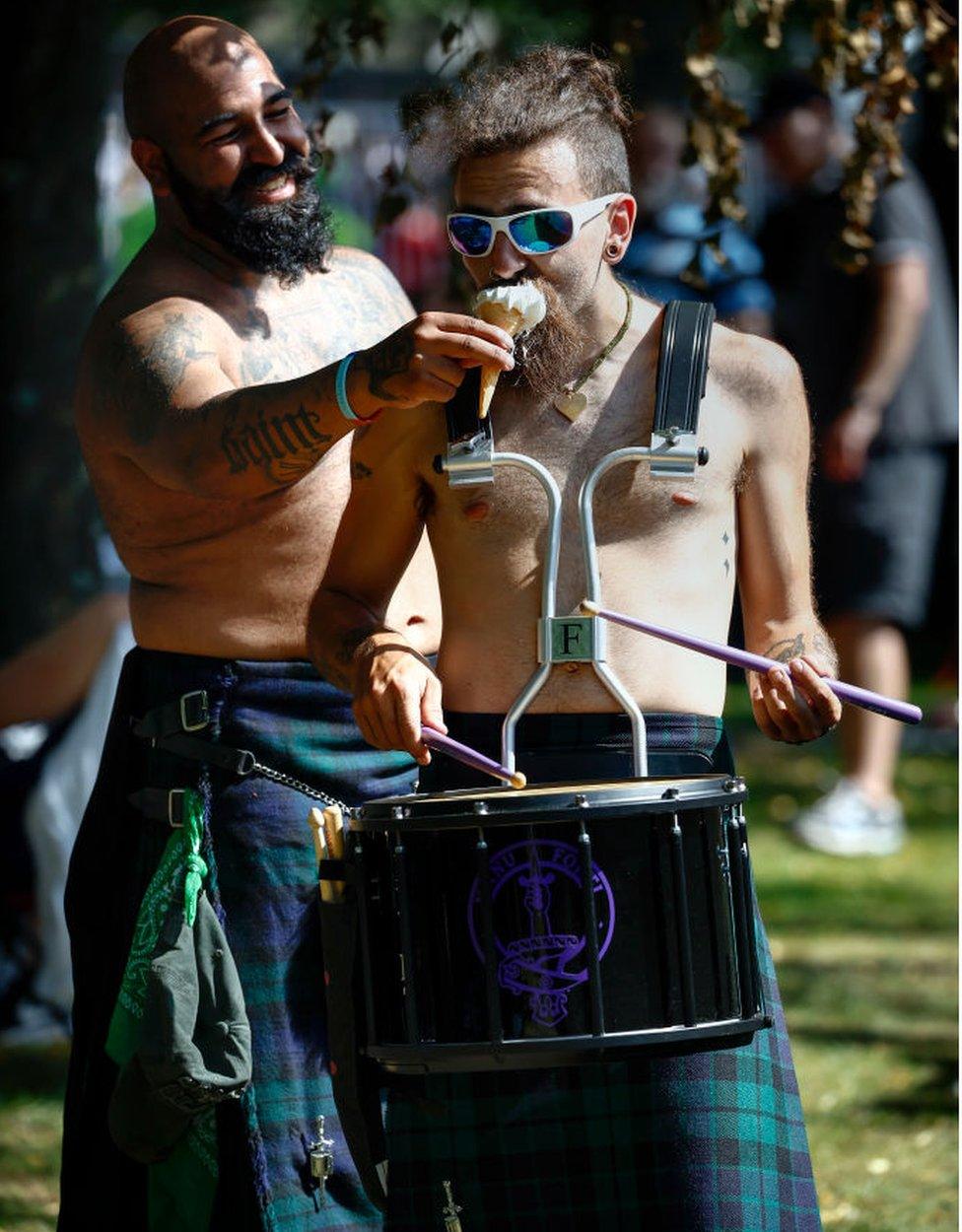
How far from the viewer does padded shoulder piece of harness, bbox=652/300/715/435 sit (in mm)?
2818

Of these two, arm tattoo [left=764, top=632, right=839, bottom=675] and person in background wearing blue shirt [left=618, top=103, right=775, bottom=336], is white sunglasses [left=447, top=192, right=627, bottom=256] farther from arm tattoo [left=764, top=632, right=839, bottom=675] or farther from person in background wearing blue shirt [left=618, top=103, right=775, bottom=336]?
person in background wearing blue shirt [left=618, top=103, right=775, bottom=336]

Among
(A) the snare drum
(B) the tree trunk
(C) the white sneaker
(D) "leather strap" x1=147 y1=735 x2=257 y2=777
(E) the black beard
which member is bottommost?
(A) the snare drum

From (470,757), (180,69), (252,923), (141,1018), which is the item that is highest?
(180,69)

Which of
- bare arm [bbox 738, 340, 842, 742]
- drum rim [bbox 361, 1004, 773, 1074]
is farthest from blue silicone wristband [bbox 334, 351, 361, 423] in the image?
drum rim [bbox 361, 1004, 773, 1074]

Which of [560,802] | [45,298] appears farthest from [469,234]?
[45,298]

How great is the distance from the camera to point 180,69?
3.69 meters

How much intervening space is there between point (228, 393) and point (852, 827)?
16.7ft

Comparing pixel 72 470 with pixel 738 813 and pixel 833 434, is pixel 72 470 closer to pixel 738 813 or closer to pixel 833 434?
pixel 833 434

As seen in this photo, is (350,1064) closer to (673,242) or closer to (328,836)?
(328,836)

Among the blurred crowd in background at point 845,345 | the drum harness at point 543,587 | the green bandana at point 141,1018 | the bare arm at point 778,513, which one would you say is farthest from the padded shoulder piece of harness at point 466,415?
the blurred crowd in background at point 845,345

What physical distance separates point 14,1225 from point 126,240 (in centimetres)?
873

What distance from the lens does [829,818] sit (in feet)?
25.8

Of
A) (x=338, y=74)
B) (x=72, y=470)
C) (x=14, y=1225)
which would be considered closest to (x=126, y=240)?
(x=338, y=74)

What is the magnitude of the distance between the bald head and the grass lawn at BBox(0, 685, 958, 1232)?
7.83 feet
